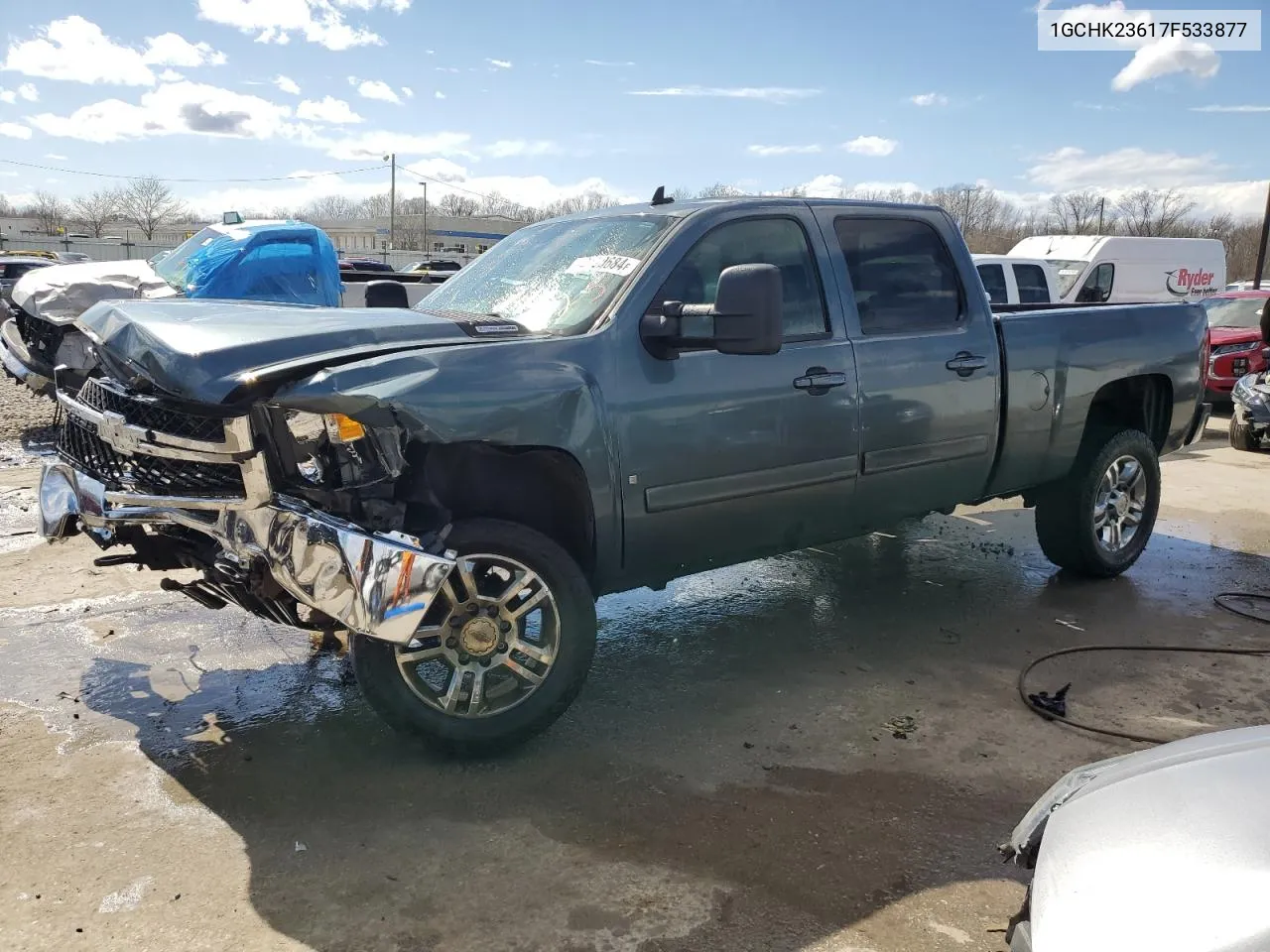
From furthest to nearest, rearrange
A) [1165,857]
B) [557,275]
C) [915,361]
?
[915,361] < [557,275] < [1165,857]

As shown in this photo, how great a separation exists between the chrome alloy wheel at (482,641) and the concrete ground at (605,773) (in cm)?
28

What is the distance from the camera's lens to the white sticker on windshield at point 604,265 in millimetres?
3951

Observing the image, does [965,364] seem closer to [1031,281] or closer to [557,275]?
[557,275]

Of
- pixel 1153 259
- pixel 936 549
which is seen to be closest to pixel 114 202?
pixel 1153 259

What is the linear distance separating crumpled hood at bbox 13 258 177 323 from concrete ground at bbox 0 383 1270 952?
3028mm

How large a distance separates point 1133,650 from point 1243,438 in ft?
23.6

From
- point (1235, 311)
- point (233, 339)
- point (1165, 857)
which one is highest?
point (1235, 311)

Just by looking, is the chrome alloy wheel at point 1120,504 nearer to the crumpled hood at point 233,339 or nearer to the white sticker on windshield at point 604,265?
the white sticker on windshield at point 604,265

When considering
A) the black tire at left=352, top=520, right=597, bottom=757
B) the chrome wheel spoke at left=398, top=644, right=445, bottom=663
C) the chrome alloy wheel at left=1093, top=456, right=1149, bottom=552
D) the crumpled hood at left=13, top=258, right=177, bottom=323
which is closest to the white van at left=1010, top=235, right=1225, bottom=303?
the chrome alloy wheel at left=1093, top=456, right=1149, bottom=552

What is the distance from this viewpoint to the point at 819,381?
4230 mm

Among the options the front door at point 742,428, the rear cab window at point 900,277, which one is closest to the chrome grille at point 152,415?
the front door at point 742,428

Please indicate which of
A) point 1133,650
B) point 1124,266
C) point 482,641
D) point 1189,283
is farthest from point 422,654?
point 1189,283

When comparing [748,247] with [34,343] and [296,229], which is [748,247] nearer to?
[34,343]

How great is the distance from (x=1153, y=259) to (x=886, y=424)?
1765 cm
